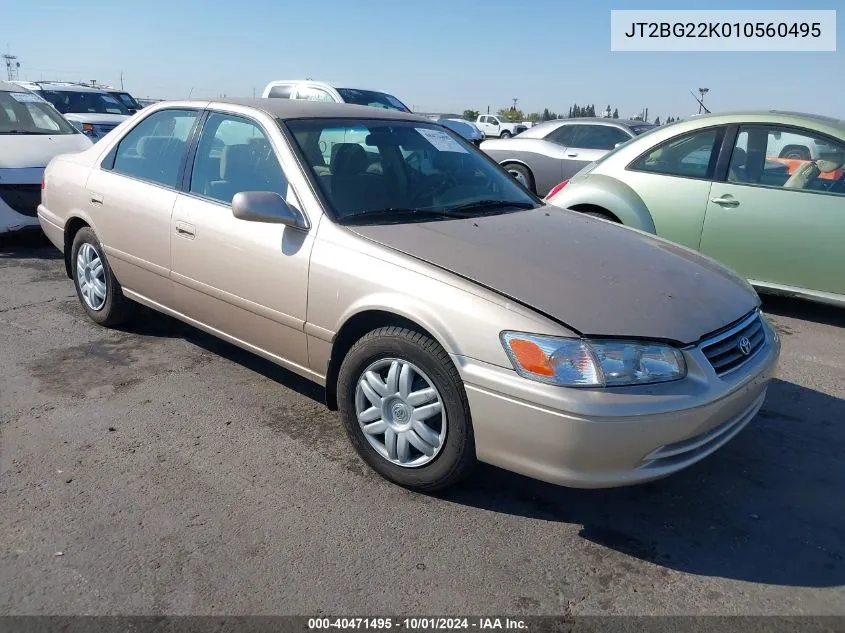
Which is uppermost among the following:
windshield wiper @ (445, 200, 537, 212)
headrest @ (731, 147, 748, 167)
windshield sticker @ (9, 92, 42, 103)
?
windshield sticker @ (9, 92, 42, 103)

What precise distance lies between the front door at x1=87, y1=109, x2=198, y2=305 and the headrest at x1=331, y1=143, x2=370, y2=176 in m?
1.02

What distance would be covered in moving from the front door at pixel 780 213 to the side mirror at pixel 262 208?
11.8 feet

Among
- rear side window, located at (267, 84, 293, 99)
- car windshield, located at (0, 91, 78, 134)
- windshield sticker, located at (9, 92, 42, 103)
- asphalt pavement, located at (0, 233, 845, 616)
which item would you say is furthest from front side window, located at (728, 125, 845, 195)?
rear side window, located at (267, 84, 293, 99)

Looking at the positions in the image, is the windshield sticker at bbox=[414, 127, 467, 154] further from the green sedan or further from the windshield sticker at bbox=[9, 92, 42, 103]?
the windshield sticker at bbox=[9, 92, 42, 103]

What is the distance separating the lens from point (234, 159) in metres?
3.84

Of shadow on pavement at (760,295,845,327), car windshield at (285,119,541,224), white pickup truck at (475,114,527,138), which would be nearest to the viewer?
car windshield at (285,119,541,224)

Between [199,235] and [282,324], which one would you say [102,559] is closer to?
[282,324]

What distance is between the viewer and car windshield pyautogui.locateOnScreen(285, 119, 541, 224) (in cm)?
346

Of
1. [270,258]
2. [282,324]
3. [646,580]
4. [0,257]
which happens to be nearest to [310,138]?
[270,258]

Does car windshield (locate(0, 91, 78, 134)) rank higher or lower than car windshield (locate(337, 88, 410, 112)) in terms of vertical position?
lower

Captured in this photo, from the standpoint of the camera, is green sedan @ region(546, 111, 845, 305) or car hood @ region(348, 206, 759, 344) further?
green sedan @ region(546, 111, 845, 305)

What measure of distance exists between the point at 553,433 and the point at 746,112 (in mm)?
4198

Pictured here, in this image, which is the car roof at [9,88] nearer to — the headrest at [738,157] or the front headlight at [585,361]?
the headrest at [738,157]

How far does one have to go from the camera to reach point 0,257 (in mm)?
7086
